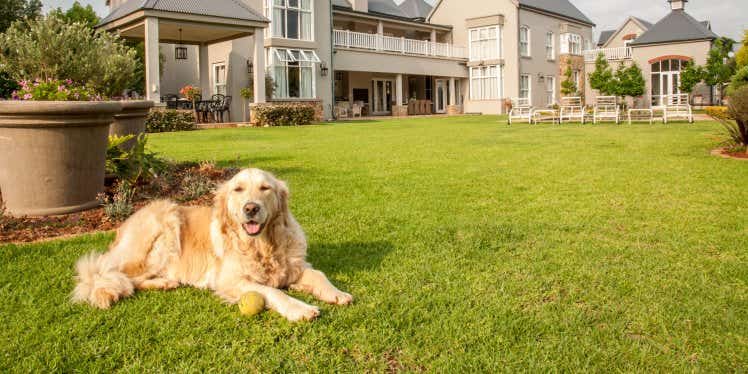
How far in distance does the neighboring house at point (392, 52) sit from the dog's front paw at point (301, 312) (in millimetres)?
18690

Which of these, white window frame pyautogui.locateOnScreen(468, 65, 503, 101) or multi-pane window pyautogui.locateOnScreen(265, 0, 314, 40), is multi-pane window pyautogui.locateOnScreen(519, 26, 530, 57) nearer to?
white window frame pyautogui.locateOnScreen(468, 65, 503, 101)

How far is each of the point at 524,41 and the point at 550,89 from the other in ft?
17.7

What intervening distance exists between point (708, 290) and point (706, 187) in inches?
162

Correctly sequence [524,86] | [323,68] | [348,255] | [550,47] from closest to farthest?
[348,255] → [323,68] → [524,86] → [550,47]

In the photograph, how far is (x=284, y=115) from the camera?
2308 centimetres

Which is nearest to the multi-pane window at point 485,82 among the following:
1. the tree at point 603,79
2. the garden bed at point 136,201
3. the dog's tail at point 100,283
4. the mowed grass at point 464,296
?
the tree at point 603,79

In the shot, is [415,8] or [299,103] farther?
[415,8]

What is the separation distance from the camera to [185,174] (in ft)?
22.6

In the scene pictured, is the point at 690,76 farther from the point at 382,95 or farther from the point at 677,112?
the point at 382,95

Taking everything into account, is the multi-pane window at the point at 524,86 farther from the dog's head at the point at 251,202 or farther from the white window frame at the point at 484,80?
the dog's head at the point at 251,202

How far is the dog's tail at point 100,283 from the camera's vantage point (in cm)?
333

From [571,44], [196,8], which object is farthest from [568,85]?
[196,8]

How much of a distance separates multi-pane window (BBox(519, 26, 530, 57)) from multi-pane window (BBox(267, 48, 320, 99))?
655 inches

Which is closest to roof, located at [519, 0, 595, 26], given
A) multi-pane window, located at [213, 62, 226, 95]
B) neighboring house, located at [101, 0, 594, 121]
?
neighboring house, located at [101, 0, 594, 121]
